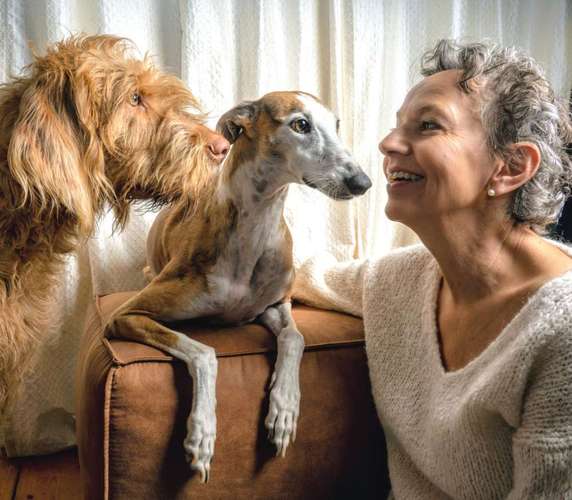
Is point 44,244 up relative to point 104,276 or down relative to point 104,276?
up

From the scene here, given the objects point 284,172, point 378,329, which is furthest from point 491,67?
point 378,329

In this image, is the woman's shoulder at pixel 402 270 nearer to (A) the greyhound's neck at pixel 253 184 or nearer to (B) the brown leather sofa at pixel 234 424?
(B) the brown leather sofa at pixel 234 424

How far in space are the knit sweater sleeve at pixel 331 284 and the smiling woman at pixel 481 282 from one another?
25 cm

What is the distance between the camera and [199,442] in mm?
1127

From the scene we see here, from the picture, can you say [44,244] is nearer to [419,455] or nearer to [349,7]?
[419,455]

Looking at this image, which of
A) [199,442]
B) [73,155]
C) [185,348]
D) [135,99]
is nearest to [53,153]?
[73,155]

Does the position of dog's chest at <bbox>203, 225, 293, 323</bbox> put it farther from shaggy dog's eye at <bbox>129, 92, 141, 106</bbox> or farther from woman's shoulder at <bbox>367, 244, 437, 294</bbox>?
shaggy dog's eye at <bbox>129, 92, 141, 106</bbox>

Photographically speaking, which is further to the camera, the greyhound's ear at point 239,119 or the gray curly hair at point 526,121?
the greyhound's ear at point 239,119

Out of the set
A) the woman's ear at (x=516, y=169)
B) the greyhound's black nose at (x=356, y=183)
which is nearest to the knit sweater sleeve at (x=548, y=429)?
the woman's ear at (x=516, y=169)

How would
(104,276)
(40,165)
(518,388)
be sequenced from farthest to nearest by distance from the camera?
(104,276) < (40,165) < (518,388)

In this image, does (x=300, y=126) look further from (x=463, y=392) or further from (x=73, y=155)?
(x=463, y=392)

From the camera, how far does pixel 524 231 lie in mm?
1136

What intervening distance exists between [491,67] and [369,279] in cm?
56

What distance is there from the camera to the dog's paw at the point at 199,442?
1126 mm
